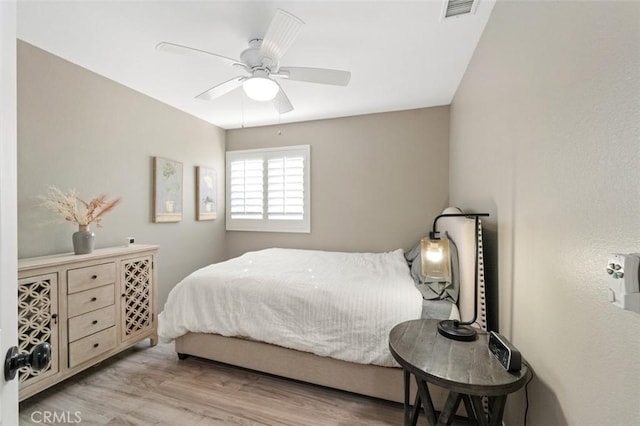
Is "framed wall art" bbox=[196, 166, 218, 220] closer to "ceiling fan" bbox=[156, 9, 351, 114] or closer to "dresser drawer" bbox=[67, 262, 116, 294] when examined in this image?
"dresser drawer" bbox=[67, 262, 116, 294]

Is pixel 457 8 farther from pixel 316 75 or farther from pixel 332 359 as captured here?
pixel 332 359

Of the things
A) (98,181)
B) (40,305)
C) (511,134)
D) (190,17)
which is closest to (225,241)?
(98,181)

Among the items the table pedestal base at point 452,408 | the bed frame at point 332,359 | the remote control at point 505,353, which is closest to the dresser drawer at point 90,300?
the bed frame at point 332,359

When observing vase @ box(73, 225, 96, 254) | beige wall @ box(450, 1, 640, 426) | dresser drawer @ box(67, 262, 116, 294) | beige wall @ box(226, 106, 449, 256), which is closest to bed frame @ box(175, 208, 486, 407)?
beige wall @ box(450, 1, 640, 426)

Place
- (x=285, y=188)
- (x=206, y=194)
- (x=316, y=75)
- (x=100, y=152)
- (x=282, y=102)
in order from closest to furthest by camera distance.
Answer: (x=316, y=75) < (x=282, y=102) < (x=100, y=152) < (x=206, y=194) < (x=285, y=188)

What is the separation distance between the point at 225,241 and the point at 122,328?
2.13m

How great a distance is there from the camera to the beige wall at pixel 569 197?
0.66 metres

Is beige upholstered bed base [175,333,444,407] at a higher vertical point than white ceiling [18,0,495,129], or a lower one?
lower

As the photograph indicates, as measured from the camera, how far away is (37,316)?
5.75 feet

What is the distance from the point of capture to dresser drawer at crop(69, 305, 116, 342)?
1.96 meters

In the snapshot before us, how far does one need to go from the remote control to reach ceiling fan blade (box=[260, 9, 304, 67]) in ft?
6.08

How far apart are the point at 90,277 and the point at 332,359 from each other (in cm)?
194

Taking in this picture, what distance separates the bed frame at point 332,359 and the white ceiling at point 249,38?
1.38 meters

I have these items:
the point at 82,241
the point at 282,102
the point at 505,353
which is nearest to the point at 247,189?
the point at 282,102
